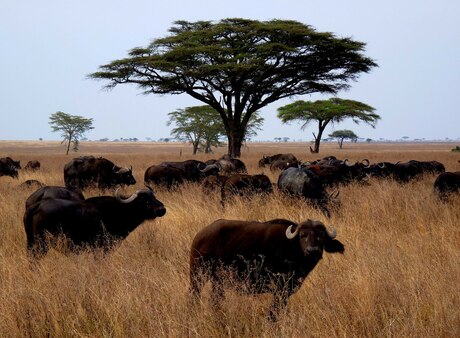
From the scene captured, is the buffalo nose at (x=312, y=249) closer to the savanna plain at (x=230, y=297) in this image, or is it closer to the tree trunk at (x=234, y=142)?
the savanna plain at (x=230, y=297)

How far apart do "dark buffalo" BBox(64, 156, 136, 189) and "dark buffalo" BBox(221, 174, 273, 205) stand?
4.73 m

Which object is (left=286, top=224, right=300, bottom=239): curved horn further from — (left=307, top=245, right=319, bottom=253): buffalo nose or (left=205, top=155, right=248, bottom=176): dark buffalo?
(left=205, top=155, right=248, bottom=176): dark buffalo

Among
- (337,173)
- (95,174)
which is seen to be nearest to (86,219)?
(95,174)

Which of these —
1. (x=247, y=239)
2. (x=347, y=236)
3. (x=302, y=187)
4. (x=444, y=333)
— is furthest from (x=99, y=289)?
(x=302, y=187)

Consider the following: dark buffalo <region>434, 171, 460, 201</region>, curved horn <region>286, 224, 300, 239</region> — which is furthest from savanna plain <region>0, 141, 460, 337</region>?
dark buffalo <region>434, 171, 460, 201</region>

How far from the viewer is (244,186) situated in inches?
429

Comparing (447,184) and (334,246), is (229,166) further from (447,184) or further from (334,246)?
(334,246)

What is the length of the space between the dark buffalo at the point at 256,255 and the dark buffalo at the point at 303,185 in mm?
5221

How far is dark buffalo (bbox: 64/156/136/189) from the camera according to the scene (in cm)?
1462

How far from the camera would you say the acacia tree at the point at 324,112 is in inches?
1974

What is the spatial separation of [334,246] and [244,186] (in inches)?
245

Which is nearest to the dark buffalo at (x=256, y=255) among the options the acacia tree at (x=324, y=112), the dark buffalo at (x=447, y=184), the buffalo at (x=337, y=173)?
the dark buffalo at (x=447, y=184)

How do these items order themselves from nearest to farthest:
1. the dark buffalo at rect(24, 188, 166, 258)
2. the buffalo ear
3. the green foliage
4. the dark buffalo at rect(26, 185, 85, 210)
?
the buffalo ear → the dark buffalo at rect(24, 188, 166, 258) → the dark buffalo at rect(26, 185, 85, 210) → the green foliage

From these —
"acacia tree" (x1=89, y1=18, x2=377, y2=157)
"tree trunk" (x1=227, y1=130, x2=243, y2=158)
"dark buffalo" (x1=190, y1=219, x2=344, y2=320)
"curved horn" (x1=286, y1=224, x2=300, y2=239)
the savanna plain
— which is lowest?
the savanna plain
